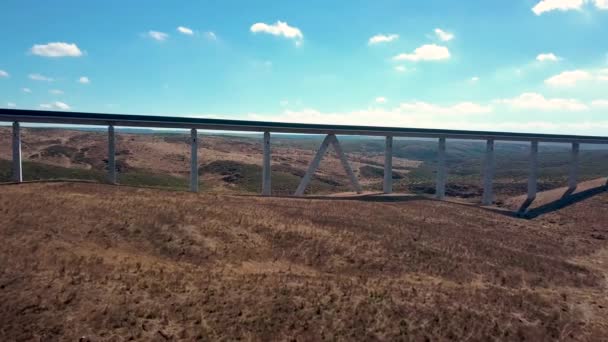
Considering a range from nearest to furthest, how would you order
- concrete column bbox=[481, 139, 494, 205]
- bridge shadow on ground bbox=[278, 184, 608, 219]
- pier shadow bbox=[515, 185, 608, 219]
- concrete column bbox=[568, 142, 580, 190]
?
1. bridge shadow on ground bbox=[278, 184, 608, 219]
2. pier shadow bbox=[515, 185, 608, 219]
3. concrete column bbox=[481, 139, 494, 205]
4. concrete column bbox=[568, 142, 580, 190]

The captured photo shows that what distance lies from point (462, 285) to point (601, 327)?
5.86 m

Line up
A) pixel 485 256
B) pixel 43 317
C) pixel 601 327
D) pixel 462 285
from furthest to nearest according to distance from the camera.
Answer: pixel 485 256 < pixel 462 285 < pixel 601 327 < pixel 43 317

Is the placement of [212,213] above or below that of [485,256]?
above

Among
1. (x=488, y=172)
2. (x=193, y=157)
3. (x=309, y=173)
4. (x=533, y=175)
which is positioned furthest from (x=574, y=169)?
(x=193, y=157)

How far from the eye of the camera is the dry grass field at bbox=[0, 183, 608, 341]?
43.0 feet

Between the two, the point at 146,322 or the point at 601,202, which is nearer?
the point at 146,322

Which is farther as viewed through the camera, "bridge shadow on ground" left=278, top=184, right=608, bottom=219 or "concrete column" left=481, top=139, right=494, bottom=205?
"concrete column" left=481, top=139, right=494, bottom=205

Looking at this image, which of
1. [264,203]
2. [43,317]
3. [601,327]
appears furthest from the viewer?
[264,203]

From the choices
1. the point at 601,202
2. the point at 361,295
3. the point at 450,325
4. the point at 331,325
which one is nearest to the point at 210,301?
the point at 331,325

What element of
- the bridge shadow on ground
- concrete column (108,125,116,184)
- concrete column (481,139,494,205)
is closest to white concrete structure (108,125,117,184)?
concrete column (108,125,116,184)

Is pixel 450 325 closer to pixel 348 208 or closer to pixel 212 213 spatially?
pixel 212 213

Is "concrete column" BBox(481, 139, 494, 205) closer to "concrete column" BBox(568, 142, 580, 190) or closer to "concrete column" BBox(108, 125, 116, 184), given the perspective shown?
"concrete column" BBox(568, 142, 580, 190)

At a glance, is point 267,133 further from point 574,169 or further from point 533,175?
point 574,169

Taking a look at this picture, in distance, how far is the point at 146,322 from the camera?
41.7 feet
